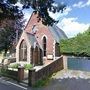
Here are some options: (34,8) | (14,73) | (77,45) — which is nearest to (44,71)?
(14,73)

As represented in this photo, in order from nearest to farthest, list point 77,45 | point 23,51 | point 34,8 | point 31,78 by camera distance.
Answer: point 34,8, point 31,78, point 77,45, point 23,51

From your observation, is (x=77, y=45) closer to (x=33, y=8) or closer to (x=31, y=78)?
(x=31, y=78)

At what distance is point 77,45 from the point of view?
40.2 metres

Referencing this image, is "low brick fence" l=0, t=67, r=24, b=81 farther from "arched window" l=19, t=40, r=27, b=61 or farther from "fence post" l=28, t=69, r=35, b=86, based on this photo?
"arched window" l=19, t=40, r=27, b=61

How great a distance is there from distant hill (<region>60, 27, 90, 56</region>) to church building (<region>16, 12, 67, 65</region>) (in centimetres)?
427

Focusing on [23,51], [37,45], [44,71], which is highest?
[37,45]

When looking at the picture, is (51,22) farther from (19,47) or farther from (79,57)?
(19,47)

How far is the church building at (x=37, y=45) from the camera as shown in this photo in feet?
144

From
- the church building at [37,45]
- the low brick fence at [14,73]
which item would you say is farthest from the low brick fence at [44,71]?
the church building at [37,45]

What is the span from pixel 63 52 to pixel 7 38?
43.2 feet

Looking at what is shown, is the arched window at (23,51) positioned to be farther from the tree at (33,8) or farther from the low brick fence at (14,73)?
the tree at (33,8)

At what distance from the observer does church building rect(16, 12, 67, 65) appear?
44.0 metres

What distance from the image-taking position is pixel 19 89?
24.9 meters

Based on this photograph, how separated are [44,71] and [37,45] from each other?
14.4 m
